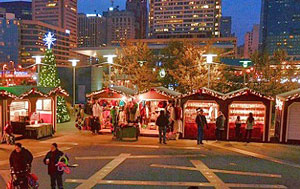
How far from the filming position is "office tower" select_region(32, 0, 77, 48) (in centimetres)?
16550

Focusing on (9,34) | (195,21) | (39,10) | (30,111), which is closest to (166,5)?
(195,21)

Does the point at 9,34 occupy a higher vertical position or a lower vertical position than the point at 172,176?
higher

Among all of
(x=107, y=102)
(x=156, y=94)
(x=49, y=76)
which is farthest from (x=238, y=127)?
(x=49, y=76)

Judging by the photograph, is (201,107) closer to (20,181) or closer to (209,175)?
(209,175)

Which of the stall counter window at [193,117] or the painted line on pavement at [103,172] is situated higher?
the stall counter window at [193,117]

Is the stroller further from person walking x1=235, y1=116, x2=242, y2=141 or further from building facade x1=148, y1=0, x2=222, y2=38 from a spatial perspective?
building facade x1=148, y1=0, x2=222, y2=38

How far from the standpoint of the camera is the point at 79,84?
106 ft

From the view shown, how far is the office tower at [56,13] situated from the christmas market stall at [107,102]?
6025 inches

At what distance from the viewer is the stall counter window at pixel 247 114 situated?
15141 millimetres

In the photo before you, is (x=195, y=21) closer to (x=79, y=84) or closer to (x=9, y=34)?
(x=9, y=34)

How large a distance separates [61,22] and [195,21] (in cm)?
7713

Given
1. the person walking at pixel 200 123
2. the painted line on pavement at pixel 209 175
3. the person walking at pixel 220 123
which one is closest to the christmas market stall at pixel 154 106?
the person walking at pixel 200 123

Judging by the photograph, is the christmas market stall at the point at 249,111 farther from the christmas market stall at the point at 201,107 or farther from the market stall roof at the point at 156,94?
the market stall roof at the point at 156,94

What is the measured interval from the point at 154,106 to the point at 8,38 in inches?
4634
